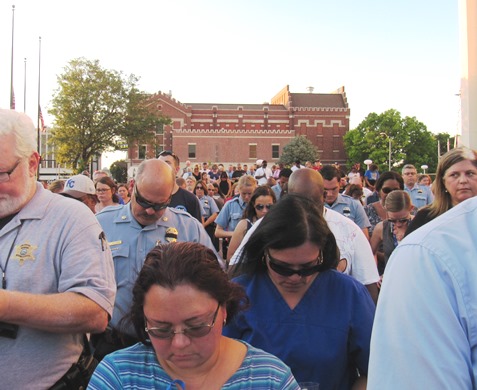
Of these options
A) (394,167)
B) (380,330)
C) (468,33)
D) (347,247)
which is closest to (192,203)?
(347,247)

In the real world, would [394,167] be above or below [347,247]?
above

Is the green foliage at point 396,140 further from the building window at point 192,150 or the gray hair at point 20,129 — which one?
the gray hair at point 20,129

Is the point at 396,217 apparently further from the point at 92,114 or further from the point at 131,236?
the point at 92,114

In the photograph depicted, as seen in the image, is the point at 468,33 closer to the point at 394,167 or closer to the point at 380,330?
the point at 380,330

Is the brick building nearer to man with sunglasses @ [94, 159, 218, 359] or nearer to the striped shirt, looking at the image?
man with sunglasses @ [94, 159, 218, 359]

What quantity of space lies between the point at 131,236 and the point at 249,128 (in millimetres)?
74246

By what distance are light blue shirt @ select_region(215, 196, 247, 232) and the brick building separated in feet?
204

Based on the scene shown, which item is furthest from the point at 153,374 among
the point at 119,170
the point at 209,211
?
the point at 119,170

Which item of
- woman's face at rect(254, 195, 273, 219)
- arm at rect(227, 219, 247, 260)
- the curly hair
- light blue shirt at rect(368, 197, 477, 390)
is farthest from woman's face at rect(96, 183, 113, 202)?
light blue shirt at rect(368, 197, 477, 390)

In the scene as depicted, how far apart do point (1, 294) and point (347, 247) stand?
241cm

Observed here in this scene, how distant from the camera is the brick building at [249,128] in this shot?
72625 millimetres

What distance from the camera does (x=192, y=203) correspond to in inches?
235

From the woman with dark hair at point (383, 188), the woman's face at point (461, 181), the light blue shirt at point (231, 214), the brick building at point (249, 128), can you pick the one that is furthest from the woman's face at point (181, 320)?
the brick building at point (249, 128)

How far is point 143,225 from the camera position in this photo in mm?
3912
